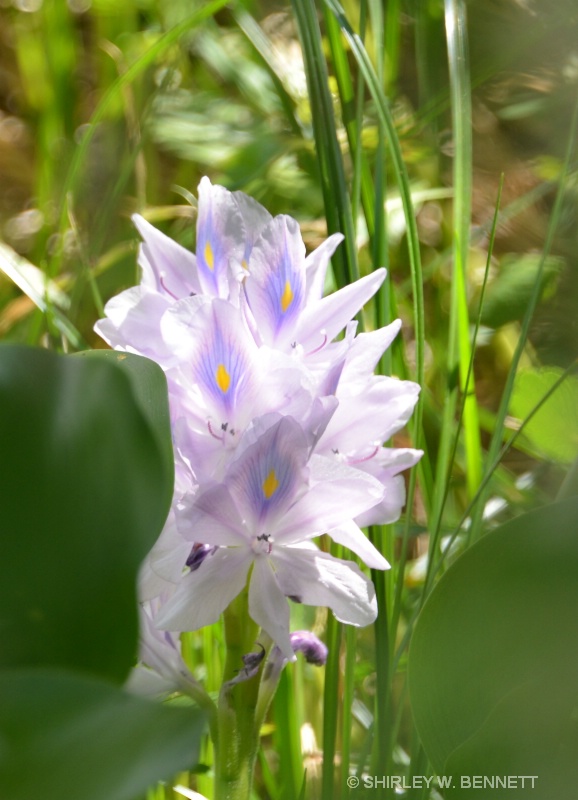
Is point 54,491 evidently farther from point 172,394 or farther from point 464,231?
point 464,231

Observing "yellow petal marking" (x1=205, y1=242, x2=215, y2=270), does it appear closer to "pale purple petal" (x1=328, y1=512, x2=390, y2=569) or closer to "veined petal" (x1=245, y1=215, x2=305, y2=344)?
"veined petal" (x1=245, y1=215, x2=305, y2=344)

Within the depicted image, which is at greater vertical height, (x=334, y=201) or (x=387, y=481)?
(x=334, y=201)

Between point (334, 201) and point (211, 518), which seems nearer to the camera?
point (211, 518)

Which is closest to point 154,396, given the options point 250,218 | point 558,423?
point 250,218

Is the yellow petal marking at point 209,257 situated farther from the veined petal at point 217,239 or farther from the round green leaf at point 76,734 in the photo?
the round green leaf at point 76,734

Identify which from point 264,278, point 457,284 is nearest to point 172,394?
point 264,278

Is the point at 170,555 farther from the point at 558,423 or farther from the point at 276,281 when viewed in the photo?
the point at 558,423
